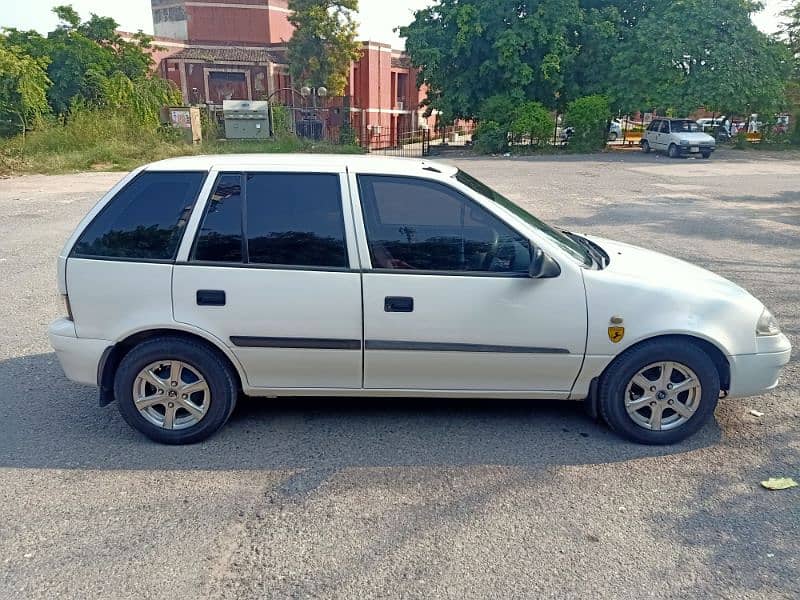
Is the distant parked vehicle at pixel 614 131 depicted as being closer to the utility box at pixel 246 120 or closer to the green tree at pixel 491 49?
the green tree at pixel 491 49

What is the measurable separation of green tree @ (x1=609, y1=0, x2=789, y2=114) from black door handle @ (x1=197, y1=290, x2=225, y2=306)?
105ft

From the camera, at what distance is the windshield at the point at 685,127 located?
27109 mm

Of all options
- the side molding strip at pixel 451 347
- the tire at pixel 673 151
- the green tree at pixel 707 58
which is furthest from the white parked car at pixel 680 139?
the side molding strip at pixel 451 347

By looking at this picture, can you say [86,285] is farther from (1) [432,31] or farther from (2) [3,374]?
(1) [432,31]

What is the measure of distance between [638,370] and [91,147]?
2551 centimetres

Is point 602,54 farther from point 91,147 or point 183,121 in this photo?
point 91,147

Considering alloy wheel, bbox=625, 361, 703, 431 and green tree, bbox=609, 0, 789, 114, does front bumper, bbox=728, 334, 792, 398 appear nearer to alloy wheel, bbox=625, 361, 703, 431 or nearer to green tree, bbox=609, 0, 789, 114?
alloy wheel, bbox=625, 361, 703, 431

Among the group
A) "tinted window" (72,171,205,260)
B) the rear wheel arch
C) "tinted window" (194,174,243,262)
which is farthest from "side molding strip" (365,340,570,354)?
"tinted window" (72,171,205,260)

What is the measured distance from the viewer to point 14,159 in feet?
68.2

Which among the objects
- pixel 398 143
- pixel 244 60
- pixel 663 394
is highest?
pixel 244 60

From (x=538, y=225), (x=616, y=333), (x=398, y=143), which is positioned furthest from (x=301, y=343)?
(x=398, y=143)

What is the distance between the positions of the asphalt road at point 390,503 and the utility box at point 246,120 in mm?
27448

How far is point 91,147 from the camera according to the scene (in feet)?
78.2

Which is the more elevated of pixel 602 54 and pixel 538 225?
pixel 602 54
